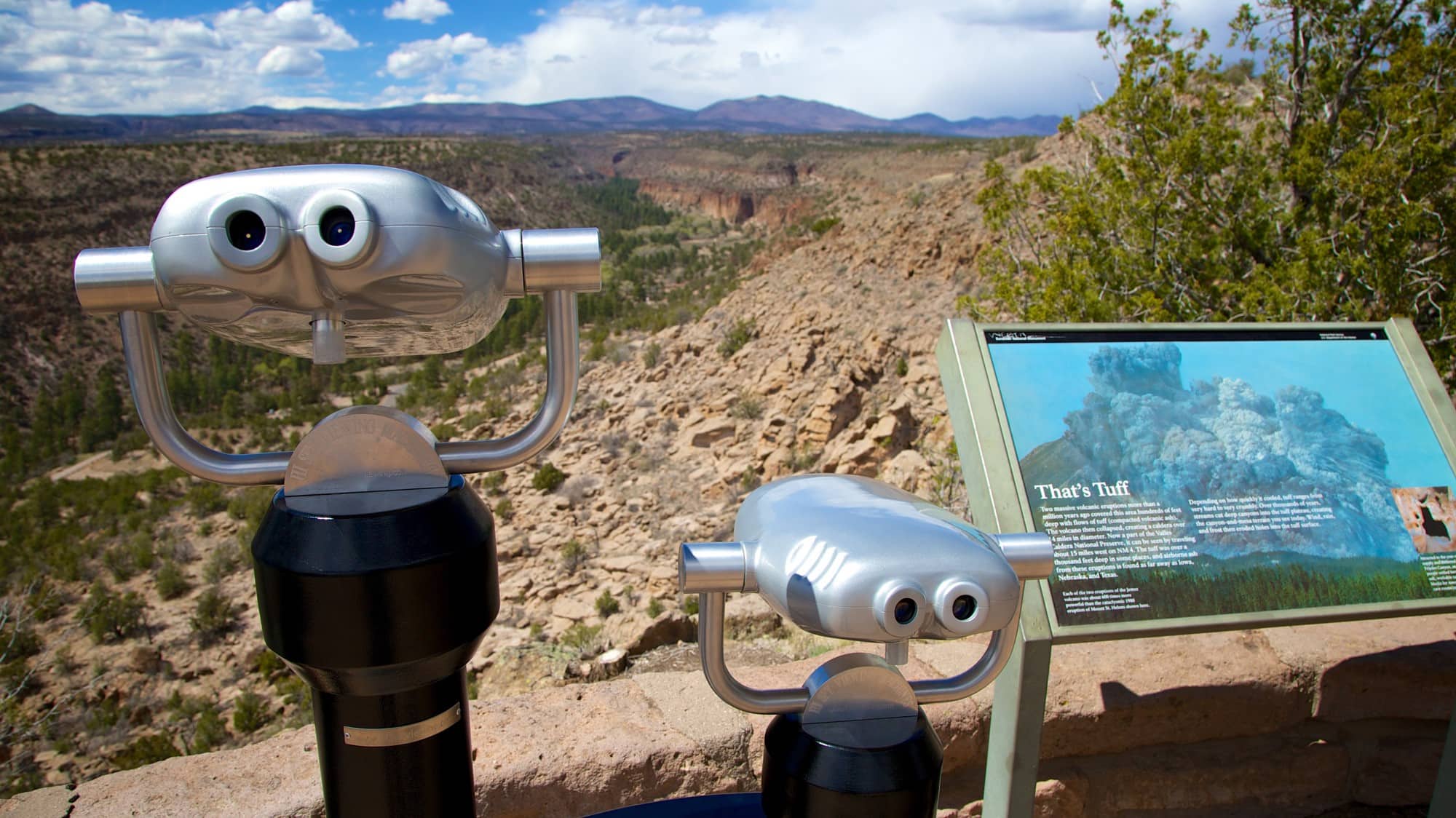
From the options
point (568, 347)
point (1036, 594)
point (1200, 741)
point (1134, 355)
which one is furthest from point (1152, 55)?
point (568, 347)

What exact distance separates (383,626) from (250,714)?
Answer: 5.48 m

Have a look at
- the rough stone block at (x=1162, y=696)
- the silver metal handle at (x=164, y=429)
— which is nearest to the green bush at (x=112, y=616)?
the rough stone block at (x=1162, y=696)

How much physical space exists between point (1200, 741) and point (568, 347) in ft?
6.38

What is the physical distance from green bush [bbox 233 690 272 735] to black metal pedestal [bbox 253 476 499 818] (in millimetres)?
5249

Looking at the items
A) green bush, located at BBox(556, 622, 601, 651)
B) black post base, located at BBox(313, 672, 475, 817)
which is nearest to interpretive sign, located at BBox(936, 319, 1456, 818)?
black post base, located at BBox(313, 672, 475, 817)

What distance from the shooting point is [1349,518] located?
1875mm

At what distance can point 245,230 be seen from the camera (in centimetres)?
78

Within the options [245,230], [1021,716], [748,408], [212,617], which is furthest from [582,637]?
[748,408]

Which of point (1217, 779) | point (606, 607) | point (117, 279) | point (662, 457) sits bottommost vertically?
point (606, 607)

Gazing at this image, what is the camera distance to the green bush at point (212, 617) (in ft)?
23.6

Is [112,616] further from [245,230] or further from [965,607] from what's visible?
[965,607]

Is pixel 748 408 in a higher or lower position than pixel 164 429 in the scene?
lower

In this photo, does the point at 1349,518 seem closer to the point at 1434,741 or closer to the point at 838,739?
the point at 1434,741

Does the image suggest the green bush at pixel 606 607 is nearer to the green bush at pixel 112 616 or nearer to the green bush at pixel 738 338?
the green bush at pixel 112 616
